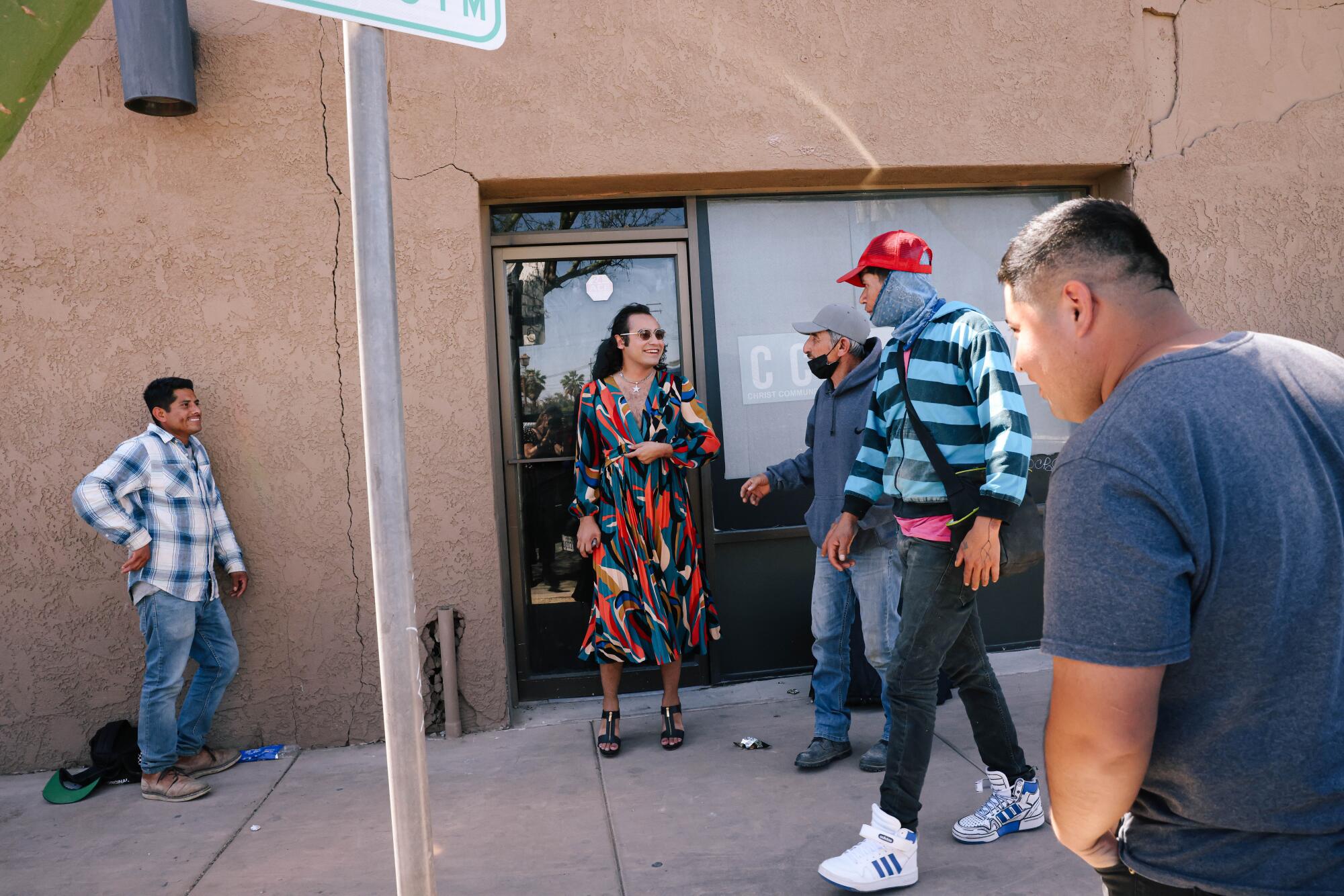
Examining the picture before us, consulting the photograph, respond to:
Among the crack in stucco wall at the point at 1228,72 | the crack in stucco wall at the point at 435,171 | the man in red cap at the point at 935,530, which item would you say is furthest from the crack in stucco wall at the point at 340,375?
the crack in stucco wall at the point at 1228,72

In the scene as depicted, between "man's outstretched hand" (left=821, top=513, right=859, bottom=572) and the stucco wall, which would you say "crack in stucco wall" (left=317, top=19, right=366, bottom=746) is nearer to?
the stucco wall

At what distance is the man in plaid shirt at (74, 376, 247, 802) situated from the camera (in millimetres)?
3996

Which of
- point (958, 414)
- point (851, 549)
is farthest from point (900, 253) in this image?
point (851, 549)

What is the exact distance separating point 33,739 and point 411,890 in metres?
3.74

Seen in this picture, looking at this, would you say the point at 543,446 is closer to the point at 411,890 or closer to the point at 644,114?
the point at 644,114

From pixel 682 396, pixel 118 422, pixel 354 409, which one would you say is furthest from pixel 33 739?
pixel 682 396

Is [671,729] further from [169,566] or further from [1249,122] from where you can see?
[1249,122]

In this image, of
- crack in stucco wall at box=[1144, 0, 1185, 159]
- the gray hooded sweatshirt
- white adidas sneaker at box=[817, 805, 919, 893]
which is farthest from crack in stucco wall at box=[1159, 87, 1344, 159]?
white adidas sneaker at box=[817, 805, 919, 893]

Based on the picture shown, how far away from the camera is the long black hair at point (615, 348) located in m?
4.45

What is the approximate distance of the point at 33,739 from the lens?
4.39 meters

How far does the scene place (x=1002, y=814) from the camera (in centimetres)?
322

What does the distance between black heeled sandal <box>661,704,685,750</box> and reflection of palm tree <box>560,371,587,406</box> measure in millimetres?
1635

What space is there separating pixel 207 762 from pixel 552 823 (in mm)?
1790

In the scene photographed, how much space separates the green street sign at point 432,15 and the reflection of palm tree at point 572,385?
10.5ft
